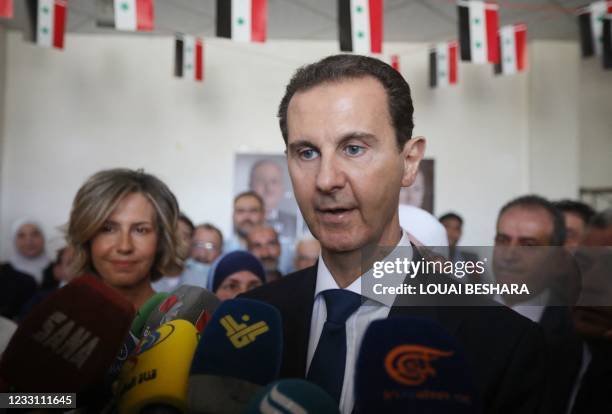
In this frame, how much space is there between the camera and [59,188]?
3830 mm

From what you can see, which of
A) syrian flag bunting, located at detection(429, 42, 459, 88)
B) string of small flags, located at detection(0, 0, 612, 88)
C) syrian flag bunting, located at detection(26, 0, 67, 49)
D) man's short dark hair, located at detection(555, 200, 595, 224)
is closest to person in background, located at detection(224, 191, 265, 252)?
string of small flags, located at detection(0, 0, 612, 88)

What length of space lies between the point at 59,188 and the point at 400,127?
3.82m

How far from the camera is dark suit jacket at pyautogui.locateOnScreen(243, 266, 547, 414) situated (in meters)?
0.59

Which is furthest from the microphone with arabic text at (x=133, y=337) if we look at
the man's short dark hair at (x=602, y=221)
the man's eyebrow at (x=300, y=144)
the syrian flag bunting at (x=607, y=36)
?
the syrian flag bunting at (x=607, y=36)

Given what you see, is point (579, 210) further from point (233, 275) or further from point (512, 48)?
point (512, 48)

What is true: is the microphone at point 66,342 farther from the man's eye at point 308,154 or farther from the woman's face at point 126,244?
the woman's face at point 126,244

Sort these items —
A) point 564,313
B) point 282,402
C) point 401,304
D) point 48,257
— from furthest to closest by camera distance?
point 48,257
point 564,313
point 401,304
point 282,402

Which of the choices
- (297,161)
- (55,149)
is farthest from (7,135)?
(297,161)

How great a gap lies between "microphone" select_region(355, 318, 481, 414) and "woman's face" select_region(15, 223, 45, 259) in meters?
3.62

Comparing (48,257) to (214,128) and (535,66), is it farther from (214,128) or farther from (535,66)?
(535,66)

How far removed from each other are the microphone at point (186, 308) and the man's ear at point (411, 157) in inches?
15.3

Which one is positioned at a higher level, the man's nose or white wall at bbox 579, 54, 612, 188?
white wall at bbox 579, 54, 612, 188

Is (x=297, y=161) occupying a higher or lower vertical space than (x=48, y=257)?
higher

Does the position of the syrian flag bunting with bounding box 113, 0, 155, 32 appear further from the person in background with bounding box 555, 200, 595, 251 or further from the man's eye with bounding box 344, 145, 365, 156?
the person in background with bounding box 555, 200, 595, 251
